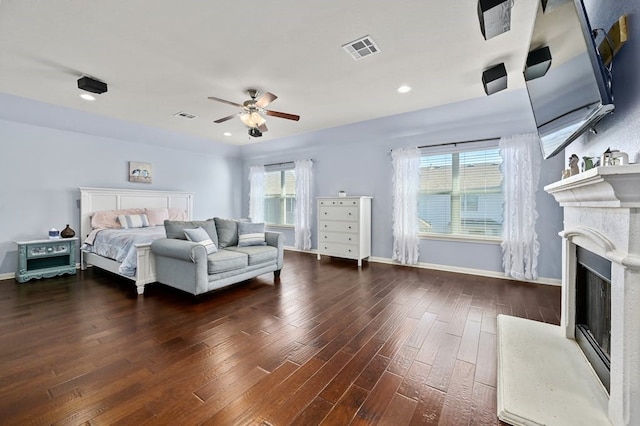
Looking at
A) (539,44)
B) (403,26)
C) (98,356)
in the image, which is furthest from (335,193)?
(98,356)

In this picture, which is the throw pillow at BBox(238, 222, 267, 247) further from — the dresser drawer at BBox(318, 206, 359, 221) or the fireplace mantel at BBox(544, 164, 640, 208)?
the fireplace mantel at BBox(544, 164, 640, 208)

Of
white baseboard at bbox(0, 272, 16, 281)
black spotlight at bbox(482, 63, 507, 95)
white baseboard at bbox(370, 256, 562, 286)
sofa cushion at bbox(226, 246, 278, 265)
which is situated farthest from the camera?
white baseboard at bbox(0, 272, 16, 281)

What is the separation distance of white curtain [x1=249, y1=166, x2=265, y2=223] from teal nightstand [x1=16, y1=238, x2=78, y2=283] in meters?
3.55

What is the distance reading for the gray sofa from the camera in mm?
2891

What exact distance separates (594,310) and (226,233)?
3.84 meters

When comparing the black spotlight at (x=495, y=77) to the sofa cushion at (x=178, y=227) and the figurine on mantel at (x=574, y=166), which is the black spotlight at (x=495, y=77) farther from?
the sofa cushion at (x=178, y=227)

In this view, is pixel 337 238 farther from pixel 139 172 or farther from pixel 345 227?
pixel 139 172

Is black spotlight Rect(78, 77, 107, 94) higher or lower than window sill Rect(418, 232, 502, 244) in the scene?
higher

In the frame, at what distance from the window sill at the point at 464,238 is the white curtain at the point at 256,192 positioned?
411cm

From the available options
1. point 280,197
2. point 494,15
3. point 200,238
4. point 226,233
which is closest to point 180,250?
point 200,238

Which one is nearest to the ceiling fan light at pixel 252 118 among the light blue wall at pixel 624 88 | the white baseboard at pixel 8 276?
the light blue wall at pixel 624 88

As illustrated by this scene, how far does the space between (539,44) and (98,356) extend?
381 cm

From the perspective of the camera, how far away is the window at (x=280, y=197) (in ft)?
21.4

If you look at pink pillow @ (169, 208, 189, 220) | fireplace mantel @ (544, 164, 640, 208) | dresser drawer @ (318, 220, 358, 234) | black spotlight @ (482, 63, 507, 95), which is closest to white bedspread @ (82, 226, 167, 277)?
pink pillow @ (169, 208, 189, 220)
